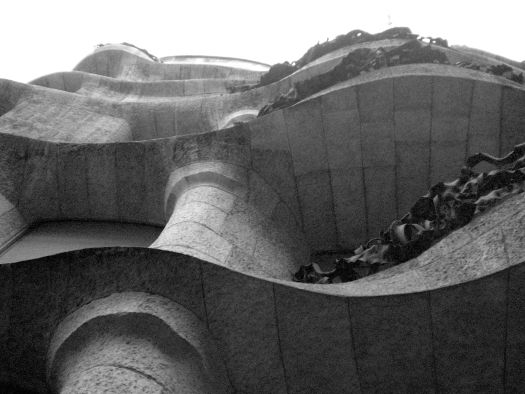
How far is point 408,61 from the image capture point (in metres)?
11.4

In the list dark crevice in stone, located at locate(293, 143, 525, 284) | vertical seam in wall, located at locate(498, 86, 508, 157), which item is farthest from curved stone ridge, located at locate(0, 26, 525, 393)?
dark crevice in stone, located at locate(293, 143, 525, 284)

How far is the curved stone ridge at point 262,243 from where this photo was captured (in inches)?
214

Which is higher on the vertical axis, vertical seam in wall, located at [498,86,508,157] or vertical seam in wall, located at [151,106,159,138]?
vertical seam in wall, located at [498,86,508,157]

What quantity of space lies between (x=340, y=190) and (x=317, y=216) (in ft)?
1.55

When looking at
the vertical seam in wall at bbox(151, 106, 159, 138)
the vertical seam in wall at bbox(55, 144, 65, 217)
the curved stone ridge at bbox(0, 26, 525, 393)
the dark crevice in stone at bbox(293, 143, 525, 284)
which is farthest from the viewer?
the vertical seam in wall at bbox(151, 106, 159, 138)

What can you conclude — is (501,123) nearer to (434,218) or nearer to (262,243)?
(434,218)

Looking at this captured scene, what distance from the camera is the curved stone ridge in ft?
17.8

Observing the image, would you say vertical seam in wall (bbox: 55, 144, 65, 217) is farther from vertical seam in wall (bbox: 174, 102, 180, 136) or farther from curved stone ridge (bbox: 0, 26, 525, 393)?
vertical seam in wall (bbox: 174, 102, 180, 136)

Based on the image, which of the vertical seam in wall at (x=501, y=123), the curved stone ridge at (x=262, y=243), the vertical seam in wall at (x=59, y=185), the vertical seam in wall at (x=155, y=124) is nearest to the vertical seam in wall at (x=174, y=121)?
the curved stone ridge at (x=262, y=243)

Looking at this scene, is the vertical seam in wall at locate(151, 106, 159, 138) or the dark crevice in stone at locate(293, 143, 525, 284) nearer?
the dark crevice in stone at locate(293, 143, 525, 284)

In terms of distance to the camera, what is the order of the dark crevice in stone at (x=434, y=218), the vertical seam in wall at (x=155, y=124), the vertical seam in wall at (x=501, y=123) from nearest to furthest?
the dark crevice in stone at (x=434, y=218)
the vertical seam in wall at (x=501, y=123)
the vertical seam in wall at (x=155, y=124)

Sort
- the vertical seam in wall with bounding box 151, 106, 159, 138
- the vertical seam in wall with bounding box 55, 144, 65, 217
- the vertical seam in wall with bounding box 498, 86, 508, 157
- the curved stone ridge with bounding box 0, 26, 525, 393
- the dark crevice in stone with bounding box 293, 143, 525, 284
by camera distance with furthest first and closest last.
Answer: the vertical seam in wall with bounding box 151, 106, 159, 138 → the vertical seam in wall with bounding box 55, 144, 65, 217 → the vertical seam in wall with bounding box 498, 86, 508, 157 → the dark crevice in stone with bounding box 293, 143, 525, 284 → the curved stone ridge with bounding box 0, 26, 525, 393

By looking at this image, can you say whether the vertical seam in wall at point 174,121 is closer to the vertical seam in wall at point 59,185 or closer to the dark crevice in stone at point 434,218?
the vertical seam in wall at point 59,185

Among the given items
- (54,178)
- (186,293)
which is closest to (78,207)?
(54,178)
